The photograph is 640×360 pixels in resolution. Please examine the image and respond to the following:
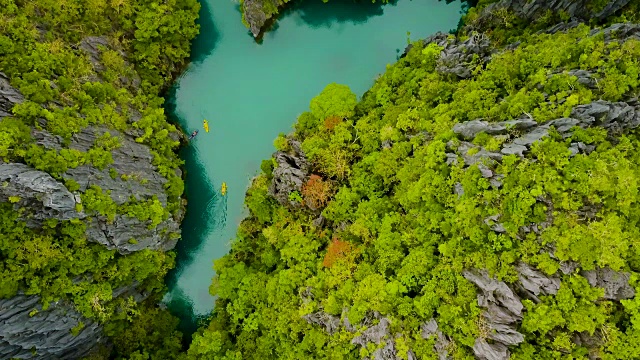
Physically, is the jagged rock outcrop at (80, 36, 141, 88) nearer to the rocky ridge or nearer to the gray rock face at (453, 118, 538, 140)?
the rocky ridge

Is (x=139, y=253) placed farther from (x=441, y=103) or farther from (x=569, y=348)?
(x=569, y=348)

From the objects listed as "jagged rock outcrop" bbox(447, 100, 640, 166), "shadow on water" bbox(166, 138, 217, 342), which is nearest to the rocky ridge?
"shadow on water" bbox(166, 138, 217, 342)

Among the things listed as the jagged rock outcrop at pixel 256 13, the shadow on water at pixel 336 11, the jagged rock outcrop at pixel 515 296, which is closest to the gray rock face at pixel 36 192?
the jagged rock outcrop at pixel 256 13

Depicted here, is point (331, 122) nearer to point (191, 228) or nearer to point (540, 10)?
point (191, 228)

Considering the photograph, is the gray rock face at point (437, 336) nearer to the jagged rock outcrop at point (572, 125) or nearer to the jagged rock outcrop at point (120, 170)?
the jagged rock outcrop at point (572, 125)

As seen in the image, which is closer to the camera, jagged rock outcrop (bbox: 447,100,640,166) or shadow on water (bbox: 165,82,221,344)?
jagged rock outcrop (bbox: 447,100,640,166)

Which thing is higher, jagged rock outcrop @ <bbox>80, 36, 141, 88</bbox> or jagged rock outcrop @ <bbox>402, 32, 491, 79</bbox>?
jagged rock outcrop @ <bbox>402, 32, 491, 79</bbox>

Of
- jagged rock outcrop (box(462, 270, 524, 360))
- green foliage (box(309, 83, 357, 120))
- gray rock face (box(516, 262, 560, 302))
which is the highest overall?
green foliage (box(309, 83, 357, 120))

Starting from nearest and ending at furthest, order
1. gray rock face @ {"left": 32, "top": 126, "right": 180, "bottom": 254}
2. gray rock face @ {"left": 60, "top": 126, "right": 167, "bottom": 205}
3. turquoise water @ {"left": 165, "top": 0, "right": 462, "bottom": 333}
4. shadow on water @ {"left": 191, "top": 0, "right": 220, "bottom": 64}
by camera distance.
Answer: gray rock face @ {"left": 32, "top": 126, "right": 180, "bottom": 254} → gray rock face @ {"left": 60, "top": 126, "right": 167, "bottom": 205} → turquoise water @ {"left": 165, "top": 0, "right": 462, "bottom": 333} → shadow on water @ {"left": 191, "top": 0, "right": 220, "bottom": 64}
